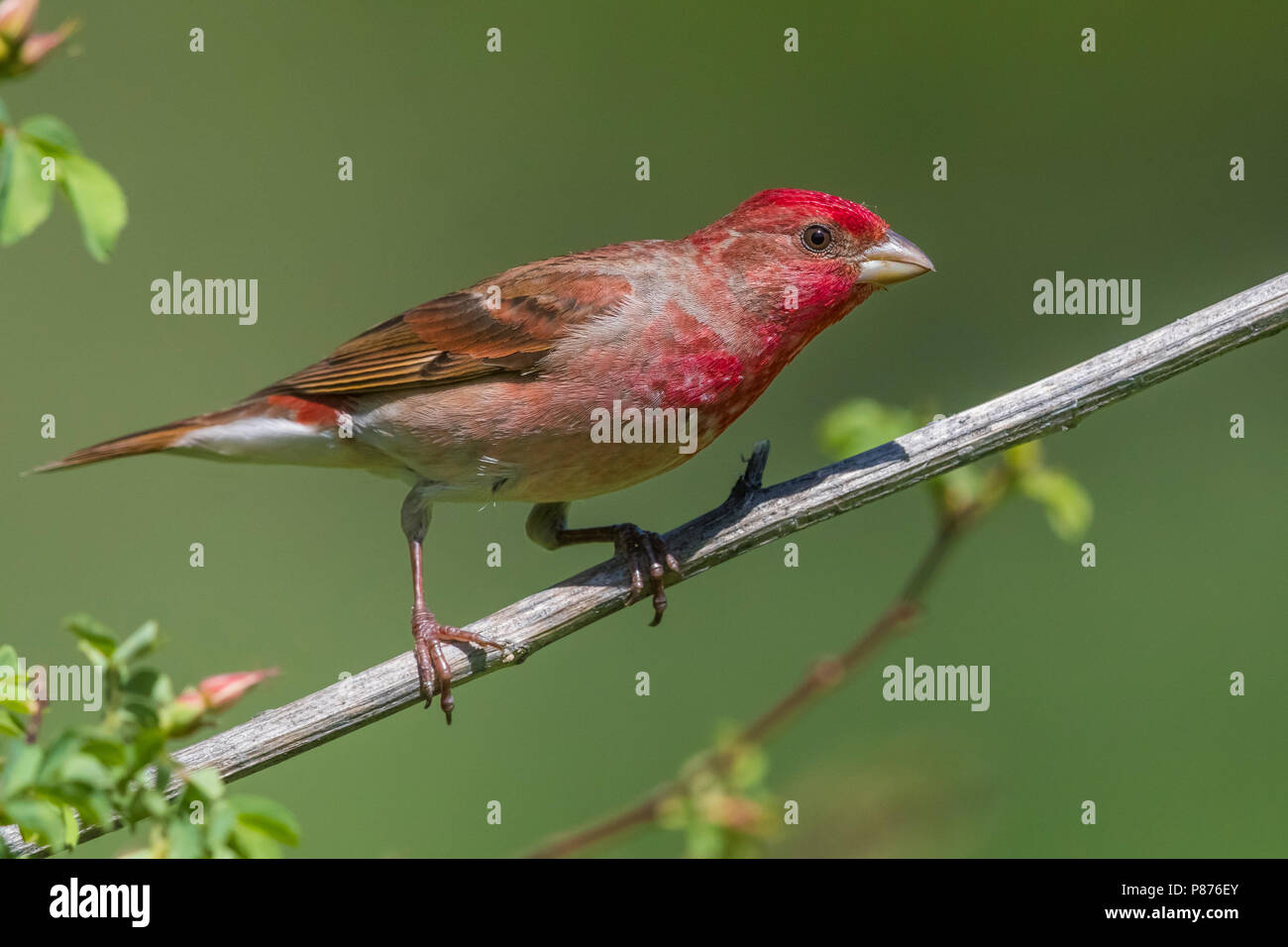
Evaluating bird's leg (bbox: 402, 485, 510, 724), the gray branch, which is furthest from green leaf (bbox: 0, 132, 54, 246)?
bird's leg (bbox: 402, 485, 510, 724)

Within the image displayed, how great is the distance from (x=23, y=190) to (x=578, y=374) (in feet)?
8.83

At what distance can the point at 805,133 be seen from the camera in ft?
32.7

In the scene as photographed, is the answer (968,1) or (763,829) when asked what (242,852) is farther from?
(968,1)

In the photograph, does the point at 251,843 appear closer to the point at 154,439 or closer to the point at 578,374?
the point at 578,374

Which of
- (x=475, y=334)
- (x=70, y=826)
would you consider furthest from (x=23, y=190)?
(x=475, y=334)

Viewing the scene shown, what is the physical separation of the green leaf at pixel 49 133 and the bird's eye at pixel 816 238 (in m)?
2.97

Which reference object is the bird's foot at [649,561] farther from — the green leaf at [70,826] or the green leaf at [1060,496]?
the green leaf at [70,826]

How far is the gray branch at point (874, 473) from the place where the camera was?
3.63 m

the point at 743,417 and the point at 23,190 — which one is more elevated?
the point at 743,417

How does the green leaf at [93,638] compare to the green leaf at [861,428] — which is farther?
the green leaf at [861,428]

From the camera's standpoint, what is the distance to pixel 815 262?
15.0 feet
